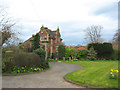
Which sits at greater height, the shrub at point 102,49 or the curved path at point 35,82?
the shrub at point 102,49

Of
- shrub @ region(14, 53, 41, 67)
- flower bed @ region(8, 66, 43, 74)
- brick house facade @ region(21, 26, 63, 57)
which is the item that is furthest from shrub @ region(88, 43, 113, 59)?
flower bed @ region(8, 66, 43, 74)

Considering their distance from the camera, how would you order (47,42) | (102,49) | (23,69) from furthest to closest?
(47,42)
(102,49)
(23,69)

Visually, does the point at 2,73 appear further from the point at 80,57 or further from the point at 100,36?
the point at 100,36

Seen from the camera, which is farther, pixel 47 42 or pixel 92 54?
pixel 47 42

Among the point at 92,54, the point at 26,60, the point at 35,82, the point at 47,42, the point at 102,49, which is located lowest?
the point at 35,82

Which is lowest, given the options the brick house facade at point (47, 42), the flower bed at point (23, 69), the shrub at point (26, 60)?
the flower bed at point (23, 69)

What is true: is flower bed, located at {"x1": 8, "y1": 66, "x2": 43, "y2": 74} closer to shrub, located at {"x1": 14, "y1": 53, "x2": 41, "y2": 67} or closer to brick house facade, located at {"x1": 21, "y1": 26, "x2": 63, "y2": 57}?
shrub, located at {"x1": 14, "y1": 53, "x2": 41, "y2": 67}

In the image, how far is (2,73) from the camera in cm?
1019

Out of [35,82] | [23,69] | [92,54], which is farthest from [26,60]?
[92,54]

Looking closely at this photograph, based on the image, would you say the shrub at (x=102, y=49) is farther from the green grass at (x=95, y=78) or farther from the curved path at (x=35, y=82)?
the curved path at (x=35, y=82)

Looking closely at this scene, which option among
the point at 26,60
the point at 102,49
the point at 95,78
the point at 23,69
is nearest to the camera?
the point at 95,78

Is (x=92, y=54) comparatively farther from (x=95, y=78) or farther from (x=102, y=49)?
(x=95, y=78)

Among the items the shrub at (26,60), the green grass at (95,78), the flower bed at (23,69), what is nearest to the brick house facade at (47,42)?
the shrub at (26,60)

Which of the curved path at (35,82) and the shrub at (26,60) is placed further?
the shrub at (26,60)
